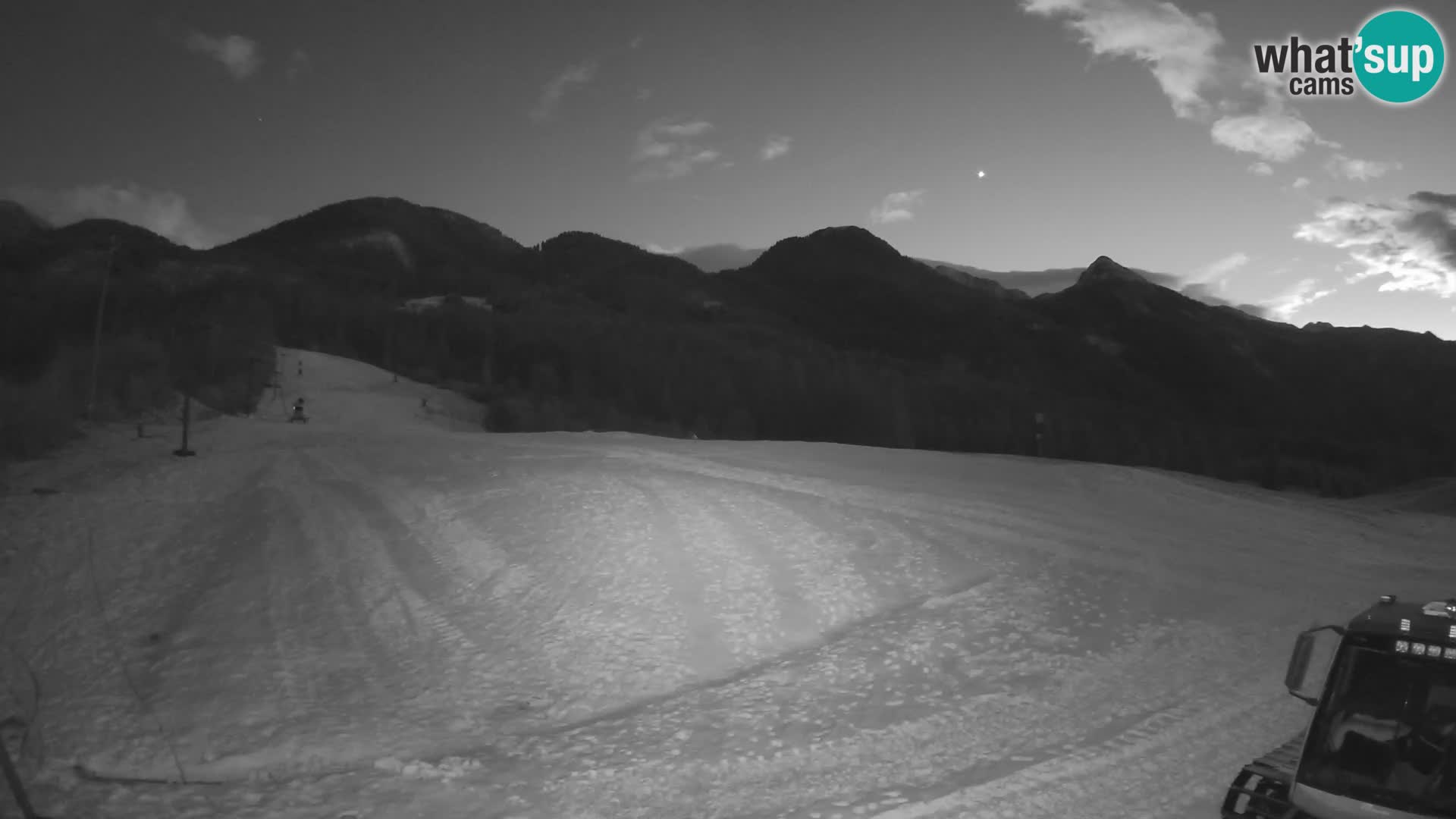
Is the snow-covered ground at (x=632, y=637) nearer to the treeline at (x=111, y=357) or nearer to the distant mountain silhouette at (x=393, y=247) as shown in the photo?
the treeline at (x=111, y=357)

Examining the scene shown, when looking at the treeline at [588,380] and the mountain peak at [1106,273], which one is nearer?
the treeline at [588,380]

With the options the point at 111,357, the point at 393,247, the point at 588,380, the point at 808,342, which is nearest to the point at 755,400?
the point at 588,380

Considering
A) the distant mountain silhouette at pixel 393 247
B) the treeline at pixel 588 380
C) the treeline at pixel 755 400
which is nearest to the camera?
the treeline at pixel 588 380

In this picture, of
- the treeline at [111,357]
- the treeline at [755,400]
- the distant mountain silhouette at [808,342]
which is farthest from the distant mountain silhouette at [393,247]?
the treeline at [111,357]

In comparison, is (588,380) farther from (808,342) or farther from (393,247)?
(393,247)

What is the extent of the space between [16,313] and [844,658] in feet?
152

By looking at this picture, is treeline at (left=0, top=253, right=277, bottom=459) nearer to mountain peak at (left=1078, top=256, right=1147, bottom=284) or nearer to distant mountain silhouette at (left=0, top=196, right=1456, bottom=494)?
distant mountain silhouette at (left=0, top=196, right=1456, bottom=494)

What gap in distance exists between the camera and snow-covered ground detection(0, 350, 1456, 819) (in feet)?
18.0

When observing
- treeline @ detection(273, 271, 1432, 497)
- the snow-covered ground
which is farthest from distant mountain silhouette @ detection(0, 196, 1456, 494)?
the snow-covered ground

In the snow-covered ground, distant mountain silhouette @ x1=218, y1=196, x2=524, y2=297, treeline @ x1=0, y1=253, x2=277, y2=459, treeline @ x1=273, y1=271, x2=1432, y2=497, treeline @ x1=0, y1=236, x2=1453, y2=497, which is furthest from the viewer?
distant mountain silhouette @ x1=218, y1=196, x2=524, y2=297

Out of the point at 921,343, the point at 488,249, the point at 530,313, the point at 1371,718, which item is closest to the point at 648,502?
the point at 1371,718

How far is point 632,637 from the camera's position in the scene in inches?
334

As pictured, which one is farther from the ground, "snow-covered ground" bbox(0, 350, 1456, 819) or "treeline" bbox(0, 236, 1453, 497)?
"treeline" bbox(0, 236, 1453, 497)

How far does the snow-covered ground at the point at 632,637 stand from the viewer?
216 inches
